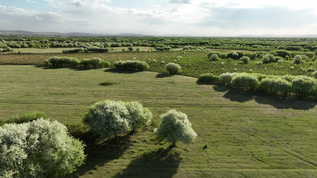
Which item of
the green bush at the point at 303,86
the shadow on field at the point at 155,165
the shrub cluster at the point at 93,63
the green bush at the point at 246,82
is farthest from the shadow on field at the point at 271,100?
the shrub cluster at the point at 93,63

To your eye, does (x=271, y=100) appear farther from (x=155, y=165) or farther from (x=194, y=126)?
(x=155, y=165)

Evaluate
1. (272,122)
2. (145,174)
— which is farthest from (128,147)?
(272,122)

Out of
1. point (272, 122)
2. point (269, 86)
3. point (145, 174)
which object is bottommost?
point (145, 174)

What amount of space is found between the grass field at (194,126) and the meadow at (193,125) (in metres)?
0.13

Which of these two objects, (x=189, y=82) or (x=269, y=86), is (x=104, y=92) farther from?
(x=269, y=86)

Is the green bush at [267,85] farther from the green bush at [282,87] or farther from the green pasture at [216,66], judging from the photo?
the green pasture at [216,66]

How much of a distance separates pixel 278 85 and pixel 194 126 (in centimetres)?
2931

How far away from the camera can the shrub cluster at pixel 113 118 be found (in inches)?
1091

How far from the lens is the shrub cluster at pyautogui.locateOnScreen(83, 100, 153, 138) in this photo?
27719mm

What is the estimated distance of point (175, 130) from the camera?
27828mm

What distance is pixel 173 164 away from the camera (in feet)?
82.1

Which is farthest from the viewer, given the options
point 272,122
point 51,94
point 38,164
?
point 51,94

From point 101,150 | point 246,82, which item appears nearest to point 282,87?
point 246,82

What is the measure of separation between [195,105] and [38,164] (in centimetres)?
3330
